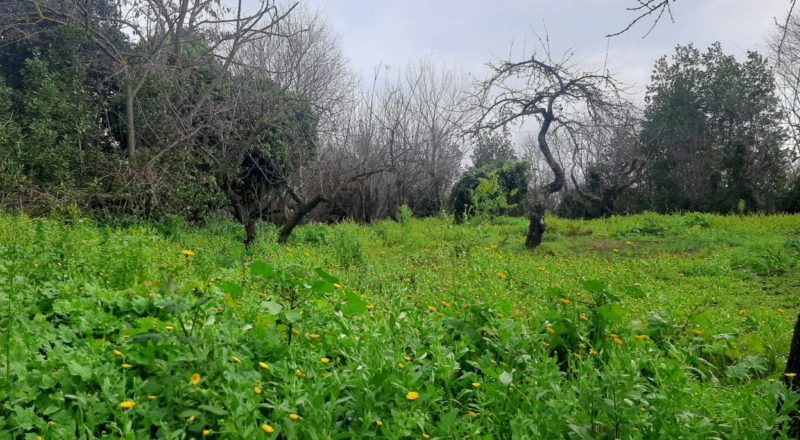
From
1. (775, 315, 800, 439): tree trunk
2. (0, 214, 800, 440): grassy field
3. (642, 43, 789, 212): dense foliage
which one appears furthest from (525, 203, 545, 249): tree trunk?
(642, 43, 789, 212): dense foliage

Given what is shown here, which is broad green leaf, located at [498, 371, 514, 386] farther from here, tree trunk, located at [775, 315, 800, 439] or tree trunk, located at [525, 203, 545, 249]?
tree trunk, located at [525, 203, 545, 249]

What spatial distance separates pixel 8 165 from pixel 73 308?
275 inches

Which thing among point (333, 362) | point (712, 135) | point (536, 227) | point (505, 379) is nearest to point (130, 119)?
point (536, 227)

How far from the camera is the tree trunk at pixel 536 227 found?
8.62 metres

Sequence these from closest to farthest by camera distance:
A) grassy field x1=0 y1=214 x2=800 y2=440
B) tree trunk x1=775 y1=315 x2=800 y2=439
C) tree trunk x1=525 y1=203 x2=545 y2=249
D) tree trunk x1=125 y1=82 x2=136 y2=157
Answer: grassy field x1=0 y1=214 x2=800 y2=440
tree trunk x1=775 y1=315 x2=800 y2=439
tree trunk x1=525 y1=203 x2=545 y2=249
tree trunk x1=125 y1=82 x2=136 y2=157

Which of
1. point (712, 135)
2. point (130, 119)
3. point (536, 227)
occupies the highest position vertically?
point (712, 135)

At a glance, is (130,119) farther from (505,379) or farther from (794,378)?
(794,378)

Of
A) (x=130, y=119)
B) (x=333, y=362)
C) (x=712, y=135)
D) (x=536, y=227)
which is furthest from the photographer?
(x=712, y=135)

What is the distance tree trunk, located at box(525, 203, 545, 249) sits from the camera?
8.62 meters

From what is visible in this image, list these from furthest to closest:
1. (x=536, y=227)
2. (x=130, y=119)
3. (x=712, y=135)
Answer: (x=712, y=135), (x=130, y=119), (x=536, y=227)

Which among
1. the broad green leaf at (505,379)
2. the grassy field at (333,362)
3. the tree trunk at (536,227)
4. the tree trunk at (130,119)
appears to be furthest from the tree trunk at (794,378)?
the tree trunk at (130,119)

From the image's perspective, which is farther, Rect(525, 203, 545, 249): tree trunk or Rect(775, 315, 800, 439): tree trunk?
Rect(525, 203, 545, 249): tree trunk

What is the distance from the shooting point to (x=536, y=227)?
8.68 metres

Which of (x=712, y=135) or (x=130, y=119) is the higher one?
(x=712, y=135)
